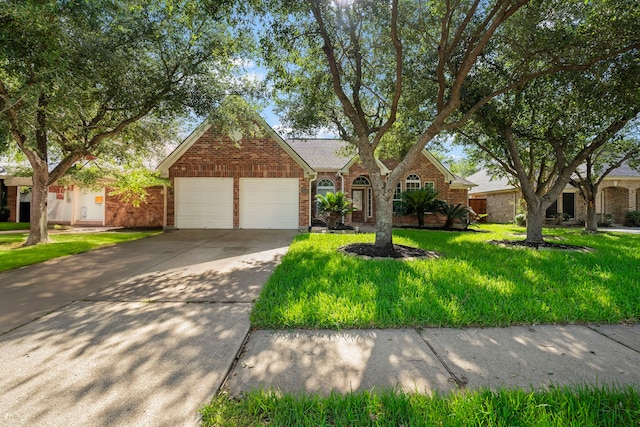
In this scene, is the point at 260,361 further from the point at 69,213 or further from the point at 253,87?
the point at 69,213

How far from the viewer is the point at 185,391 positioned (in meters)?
1.89

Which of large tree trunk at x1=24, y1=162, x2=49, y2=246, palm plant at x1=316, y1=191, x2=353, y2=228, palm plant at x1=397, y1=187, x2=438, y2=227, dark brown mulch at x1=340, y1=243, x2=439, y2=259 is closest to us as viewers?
dark brown mulch at x1=340, y1=243, x2=439, y2=259

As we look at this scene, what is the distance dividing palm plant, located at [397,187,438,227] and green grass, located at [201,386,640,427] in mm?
12043

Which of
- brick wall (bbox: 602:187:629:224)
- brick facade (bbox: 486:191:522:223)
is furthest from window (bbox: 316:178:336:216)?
brick wall (bbox: 602:187:629:224)

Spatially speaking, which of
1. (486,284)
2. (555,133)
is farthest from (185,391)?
(555,133)

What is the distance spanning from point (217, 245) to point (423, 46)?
7707mm

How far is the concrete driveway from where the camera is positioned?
176 cm

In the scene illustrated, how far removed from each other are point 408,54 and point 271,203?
7706 millimetres

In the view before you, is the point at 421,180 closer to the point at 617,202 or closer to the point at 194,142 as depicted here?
the point at 194,142

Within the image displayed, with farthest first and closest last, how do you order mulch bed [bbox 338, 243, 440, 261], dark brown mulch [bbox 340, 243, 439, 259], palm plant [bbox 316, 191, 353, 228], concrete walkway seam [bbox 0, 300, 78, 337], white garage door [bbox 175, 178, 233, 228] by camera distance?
Result: 1. white garage door [bbox 175, 178, 233, 228]
2. palm plant [bbox 316, 191, 353, 228]
3. dark brown mulch [bbox 340, 243, 439, 259]
4. mulch bed [bbox 338, 243, 440, 261]
5. concrete walkway seam [bbox 0, 300, 78, 337]

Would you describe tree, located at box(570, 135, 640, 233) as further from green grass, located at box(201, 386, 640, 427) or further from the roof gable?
green grass, located at box(201, 386, 640, 427)

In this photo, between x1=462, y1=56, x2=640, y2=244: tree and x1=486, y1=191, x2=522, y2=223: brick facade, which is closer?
x1=462, y1=56, x2=640, y2=244: tree

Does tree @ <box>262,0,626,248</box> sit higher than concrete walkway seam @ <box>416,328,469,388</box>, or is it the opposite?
tree @ <box>262,0,626,248</box>

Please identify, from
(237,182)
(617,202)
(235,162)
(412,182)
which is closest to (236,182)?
(237,182)
